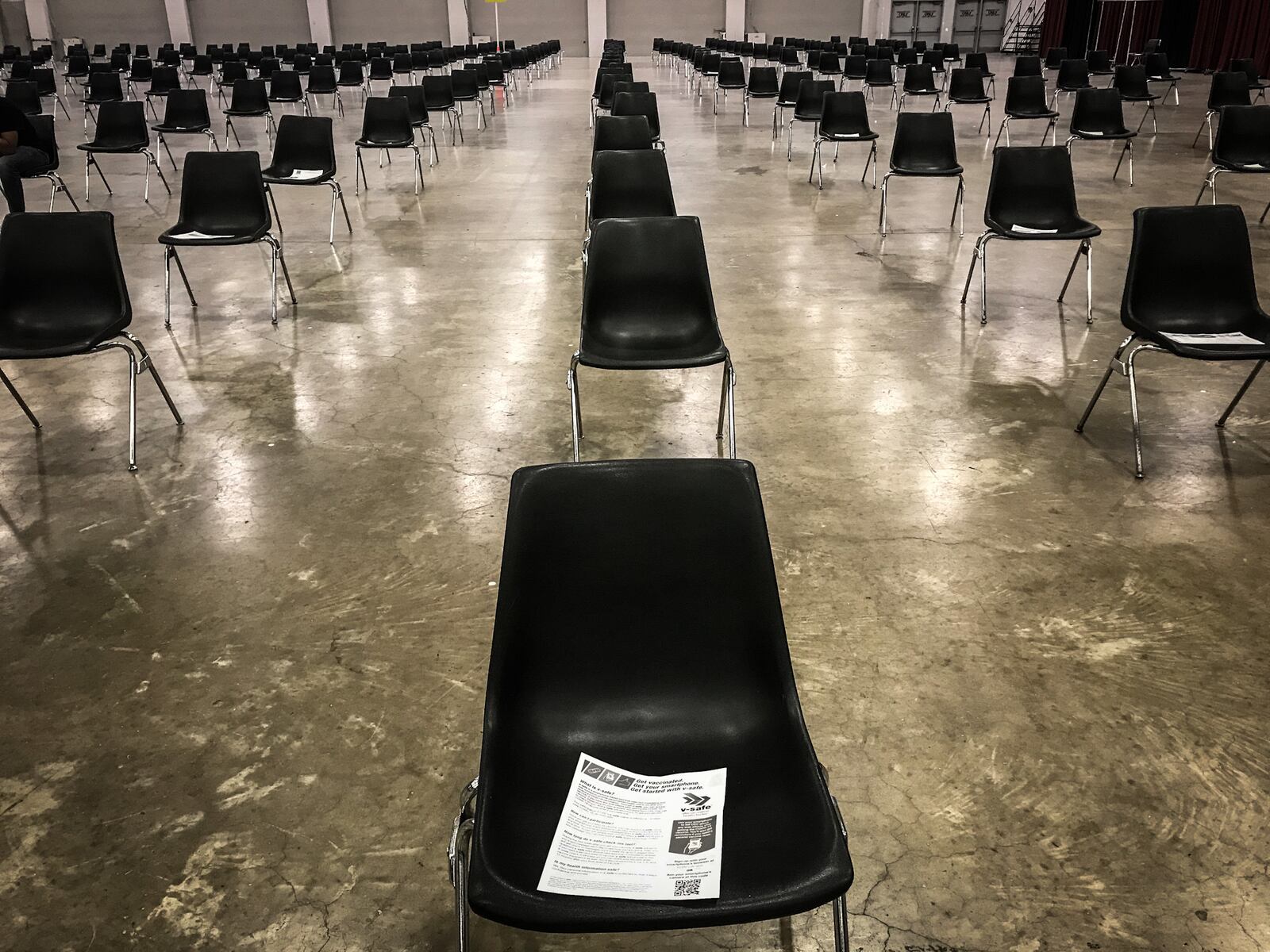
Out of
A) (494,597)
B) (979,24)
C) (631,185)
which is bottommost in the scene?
(494,597)

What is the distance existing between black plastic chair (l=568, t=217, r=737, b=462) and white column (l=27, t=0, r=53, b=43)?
94.8ft

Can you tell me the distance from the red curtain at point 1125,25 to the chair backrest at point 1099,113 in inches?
633

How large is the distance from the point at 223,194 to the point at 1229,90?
904 centimetres

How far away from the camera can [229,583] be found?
2752mm

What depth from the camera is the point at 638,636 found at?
163 centimetres

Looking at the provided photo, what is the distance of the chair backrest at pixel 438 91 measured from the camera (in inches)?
411

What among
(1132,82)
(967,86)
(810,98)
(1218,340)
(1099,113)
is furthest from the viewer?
(967,86)

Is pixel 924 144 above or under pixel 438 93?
under

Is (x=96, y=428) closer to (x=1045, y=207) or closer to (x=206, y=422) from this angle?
(x=206, y=422)

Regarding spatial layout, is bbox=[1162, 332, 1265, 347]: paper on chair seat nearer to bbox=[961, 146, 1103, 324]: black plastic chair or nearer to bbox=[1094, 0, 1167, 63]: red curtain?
bbox=[961, 146, 1103, 324]: black plastic chair

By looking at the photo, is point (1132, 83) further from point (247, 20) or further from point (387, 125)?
point (247, 20)

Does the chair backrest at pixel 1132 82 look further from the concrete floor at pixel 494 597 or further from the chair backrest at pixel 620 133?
the chair backrest at pixel 620 133

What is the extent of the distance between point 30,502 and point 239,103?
8.28 metres

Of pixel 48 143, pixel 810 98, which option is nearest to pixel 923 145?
pixel 810 98
